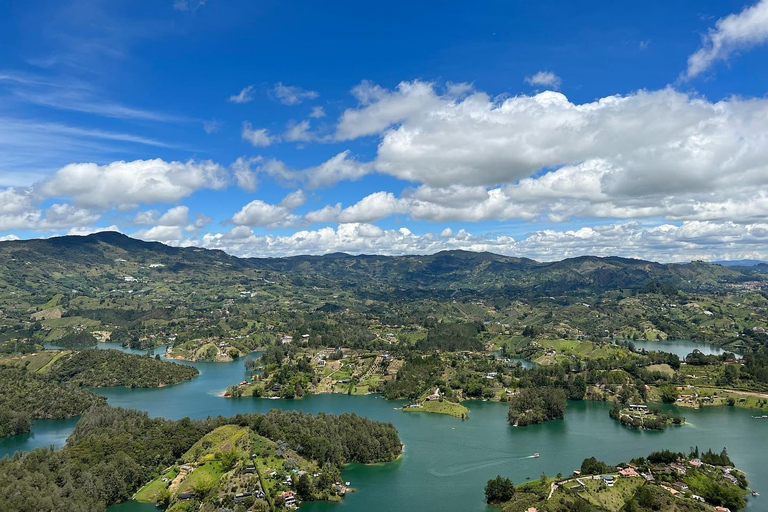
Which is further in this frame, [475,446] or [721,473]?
[475,446]

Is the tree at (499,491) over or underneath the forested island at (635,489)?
underneath

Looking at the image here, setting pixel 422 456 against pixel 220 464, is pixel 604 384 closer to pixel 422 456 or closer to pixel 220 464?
pixel 422 456

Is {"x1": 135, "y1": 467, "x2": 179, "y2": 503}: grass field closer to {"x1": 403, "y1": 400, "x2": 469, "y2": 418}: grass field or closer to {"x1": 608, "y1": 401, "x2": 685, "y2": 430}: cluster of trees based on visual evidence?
{"x1": 403, "y1": 400, "x2": 469, "y2": 418}: grass field

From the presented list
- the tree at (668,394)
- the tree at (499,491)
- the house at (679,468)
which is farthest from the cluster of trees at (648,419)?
the tree at (499,491)

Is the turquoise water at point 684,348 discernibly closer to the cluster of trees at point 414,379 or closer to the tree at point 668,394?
the tree at point 668,394

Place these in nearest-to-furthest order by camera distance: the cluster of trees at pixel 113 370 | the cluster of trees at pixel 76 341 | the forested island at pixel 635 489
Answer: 1. the forested island at pixel 635 489
2. the cluster of trees at pixel 113 370
3. the cluster of trees at pixel 76 341

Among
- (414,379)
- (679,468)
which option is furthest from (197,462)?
(414,379)

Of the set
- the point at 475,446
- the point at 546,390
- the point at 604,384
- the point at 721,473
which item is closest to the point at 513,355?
the point at 604,384
